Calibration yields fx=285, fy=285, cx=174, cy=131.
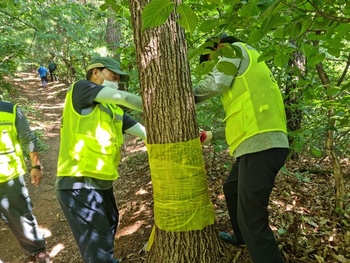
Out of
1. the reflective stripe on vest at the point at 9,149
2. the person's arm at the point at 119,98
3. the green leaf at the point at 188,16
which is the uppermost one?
the green leaf at the point at 188,16

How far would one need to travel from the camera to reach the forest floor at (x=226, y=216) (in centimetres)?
261

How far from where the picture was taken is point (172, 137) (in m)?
2.17

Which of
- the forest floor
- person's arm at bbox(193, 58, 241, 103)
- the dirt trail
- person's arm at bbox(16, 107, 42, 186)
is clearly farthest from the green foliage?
person's arm at bbox(16, 107, 42, 186)

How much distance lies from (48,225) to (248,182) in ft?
13.8

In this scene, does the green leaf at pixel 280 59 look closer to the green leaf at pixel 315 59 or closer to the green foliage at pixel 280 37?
the green foliage at pixel 280 37

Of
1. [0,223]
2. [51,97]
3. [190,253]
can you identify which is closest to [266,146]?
[190,253]

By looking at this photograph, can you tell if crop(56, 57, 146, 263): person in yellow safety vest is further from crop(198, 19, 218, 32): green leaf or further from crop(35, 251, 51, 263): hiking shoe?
crop(35, 251, 51, 263): hiking shoe

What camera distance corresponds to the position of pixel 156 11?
99cm

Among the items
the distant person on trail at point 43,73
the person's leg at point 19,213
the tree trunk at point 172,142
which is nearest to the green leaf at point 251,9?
the tree trunk at point 172,142

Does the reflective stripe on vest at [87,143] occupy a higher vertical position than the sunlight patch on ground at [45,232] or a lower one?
higher

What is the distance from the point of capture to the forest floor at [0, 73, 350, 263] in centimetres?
261

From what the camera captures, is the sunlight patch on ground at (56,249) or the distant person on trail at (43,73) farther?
the distant person on trail at (43,73)

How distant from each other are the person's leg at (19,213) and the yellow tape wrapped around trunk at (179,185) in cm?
204

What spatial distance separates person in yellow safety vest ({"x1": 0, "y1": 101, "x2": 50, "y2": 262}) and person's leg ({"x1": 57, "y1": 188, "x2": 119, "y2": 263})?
1.13 m
